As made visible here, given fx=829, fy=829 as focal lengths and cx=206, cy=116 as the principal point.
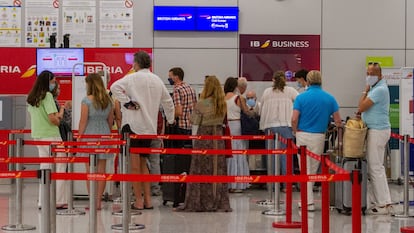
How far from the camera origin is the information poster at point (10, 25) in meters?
12.8

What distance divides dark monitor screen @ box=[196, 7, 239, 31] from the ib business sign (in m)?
0.27

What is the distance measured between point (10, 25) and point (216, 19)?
3.20 m

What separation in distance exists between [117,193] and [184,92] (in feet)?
5.22

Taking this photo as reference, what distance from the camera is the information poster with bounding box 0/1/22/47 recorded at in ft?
42.1

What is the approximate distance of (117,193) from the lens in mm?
10562

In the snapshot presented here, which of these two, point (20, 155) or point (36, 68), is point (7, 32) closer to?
point (36, 68)

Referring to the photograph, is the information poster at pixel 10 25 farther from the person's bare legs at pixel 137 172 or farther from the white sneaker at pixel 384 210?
the white sneaker at pixel 384 210

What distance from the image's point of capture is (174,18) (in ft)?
42.3

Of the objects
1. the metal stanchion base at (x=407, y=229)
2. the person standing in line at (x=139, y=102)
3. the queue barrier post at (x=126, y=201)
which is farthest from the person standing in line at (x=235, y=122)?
the metal stanchion base at (x=407, y=229)

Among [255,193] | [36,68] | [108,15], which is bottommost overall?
[255,193]

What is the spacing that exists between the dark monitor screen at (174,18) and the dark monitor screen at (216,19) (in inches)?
4.9

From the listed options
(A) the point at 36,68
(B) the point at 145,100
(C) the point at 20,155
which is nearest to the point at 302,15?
(A) the point at 36,68

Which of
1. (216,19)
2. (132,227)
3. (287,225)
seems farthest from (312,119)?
(216,19)

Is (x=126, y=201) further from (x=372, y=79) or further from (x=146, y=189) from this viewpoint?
(x=372, y=79)
